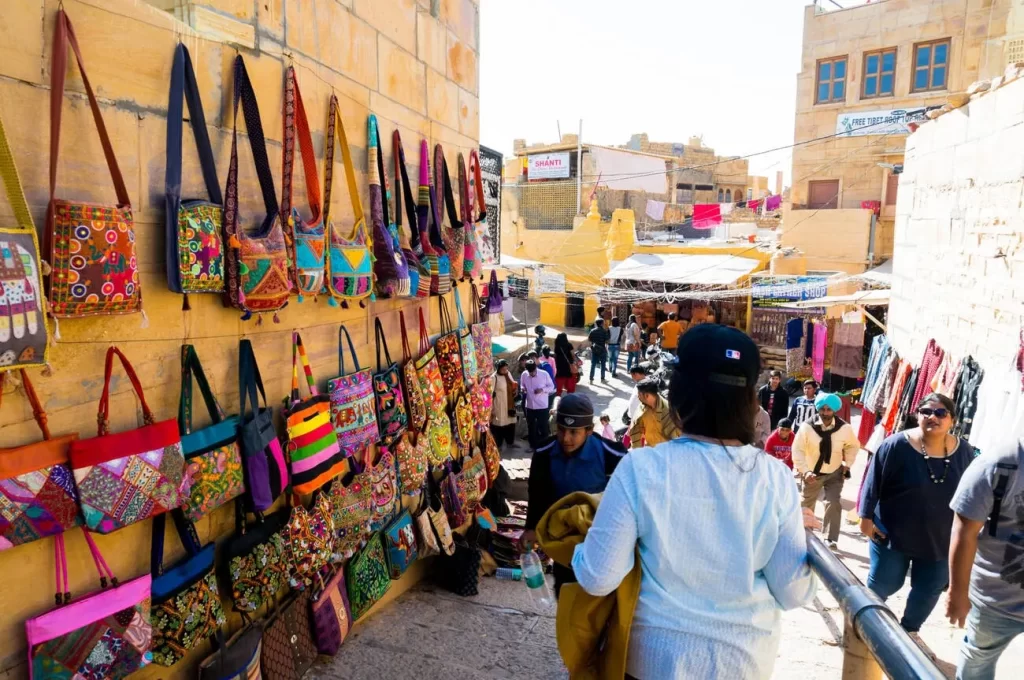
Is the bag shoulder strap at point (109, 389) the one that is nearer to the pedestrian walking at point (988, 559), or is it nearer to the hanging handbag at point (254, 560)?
the hanging handbag at point (254, 560)

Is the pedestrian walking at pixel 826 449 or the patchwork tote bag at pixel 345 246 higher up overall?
the patchwork tote bag at pixel 345 246

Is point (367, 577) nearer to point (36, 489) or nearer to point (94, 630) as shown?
point (94, 630)

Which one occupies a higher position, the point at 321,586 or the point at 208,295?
the point at 208,295

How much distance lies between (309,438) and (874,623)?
7.83 ft

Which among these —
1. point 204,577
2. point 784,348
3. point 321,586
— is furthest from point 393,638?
point 784,348

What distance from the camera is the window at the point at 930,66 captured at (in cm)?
1828

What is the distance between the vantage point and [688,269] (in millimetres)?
17281

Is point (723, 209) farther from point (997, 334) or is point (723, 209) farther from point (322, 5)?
point (322, 5)

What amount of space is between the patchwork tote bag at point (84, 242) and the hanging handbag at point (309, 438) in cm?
103

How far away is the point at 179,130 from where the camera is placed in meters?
2.44

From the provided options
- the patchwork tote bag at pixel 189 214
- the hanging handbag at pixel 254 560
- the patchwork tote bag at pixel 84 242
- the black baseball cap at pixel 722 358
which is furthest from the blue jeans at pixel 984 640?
the patchwork tote bag at pixel 84 242

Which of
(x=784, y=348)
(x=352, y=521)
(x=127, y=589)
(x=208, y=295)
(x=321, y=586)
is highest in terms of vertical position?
(x=208, y=295)

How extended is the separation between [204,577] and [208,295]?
3.64ft

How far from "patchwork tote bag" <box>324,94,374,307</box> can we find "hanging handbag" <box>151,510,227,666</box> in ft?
4.18
